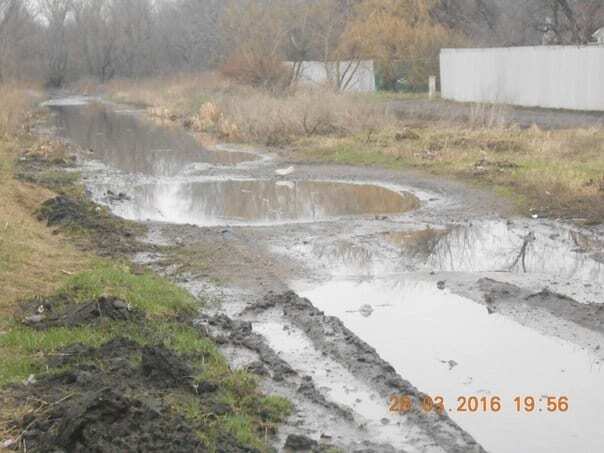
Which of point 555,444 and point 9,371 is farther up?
point 9,371

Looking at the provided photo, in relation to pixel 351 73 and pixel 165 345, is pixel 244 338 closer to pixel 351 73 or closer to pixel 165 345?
pixel 165 345

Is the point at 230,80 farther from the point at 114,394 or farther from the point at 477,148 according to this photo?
the point at 114,394

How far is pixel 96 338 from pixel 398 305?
360 cm

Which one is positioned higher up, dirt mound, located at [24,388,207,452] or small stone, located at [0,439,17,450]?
dirt mound, located at [24,388,207,452]

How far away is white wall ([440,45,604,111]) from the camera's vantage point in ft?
99.7

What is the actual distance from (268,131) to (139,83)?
1910 inches

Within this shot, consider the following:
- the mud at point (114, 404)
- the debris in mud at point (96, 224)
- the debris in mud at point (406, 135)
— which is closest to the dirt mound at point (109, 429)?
the mud at point (114, 404)

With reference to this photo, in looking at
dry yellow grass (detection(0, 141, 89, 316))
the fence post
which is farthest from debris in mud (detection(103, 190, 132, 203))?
the fence post

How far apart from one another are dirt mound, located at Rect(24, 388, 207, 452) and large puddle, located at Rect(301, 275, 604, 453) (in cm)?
228

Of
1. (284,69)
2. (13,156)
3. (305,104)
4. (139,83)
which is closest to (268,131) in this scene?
(305,104)

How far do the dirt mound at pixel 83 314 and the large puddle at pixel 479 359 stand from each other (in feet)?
7.71

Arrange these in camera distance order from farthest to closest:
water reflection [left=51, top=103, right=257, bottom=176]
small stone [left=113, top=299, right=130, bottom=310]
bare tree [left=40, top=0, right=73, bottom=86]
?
1. bare tree [left=40, top=0, right=73, bottom=86]
2. water reflection [left=51, top=103, right=257, bottom=176]
3. small stone [left=113, top=299, right=130, bottom=310]

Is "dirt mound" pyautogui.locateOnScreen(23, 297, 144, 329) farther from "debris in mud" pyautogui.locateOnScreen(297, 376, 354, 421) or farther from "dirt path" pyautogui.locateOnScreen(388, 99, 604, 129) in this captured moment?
"dirt path" pyautogui.locateOnScreen(388, 99, 604, 129)

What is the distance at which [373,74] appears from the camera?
1882 inches
